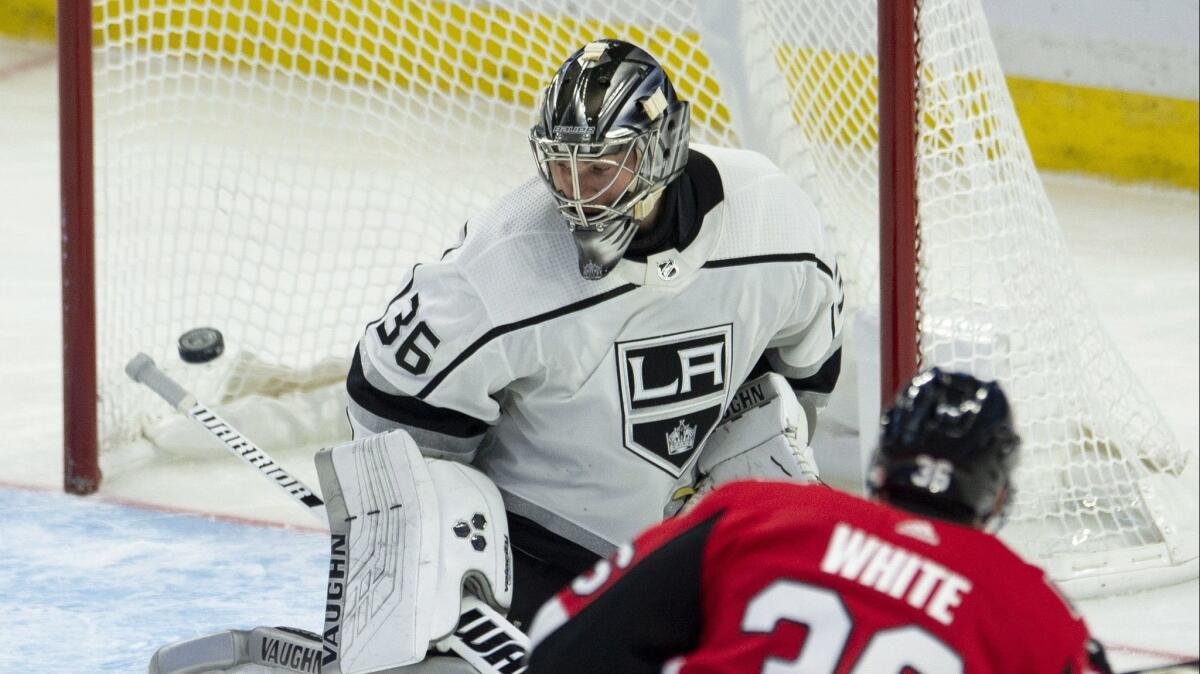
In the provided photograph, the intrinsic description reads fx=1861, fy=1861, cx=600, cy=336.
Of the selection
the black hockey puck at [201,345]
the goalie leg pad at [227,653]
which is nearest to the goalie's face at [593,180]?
the goalie leg pad at [227,653]

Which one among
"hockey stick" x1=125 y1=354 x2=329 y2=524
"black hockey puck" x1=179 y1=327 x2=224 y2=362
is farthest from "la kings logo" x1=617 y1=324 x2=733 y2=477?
"black hockey puck" x1=179 y1=327 x2=224 y2=362

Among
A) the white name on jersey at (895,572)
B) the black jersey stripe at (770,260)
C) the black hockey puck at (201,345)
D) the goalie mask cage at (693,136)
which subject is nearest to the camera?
the white name on jersey at (895,572)

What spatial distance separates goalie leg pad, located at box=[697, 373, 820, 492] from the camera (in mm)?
2484

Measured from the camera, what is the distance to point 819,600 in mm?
1357

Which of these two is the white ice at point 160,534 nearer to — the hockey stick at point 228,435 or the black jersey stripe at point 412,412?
the hockey stick at point 228,435

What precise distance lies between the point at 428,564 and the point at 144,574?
1.21 meters

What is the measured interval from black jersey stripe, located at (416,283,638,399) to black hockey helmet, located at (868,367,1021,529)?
31.0 inches

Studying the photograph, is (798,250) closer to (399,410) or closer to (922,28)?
(399,410)

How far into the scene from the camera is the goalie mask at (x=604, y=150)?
214cm

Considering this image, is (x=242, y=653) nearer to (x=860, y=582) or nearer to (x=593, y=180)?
(x=593, y=180)

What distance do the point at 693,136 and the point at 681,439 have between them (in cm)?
200

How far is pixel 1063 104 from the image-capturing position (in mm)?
6098

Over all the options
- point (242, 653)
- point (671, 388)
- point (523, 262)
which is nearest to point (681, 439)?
point (671, 388)

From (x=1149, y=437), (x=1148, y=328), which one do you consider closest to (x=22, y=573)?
(x=1149, y=437)
